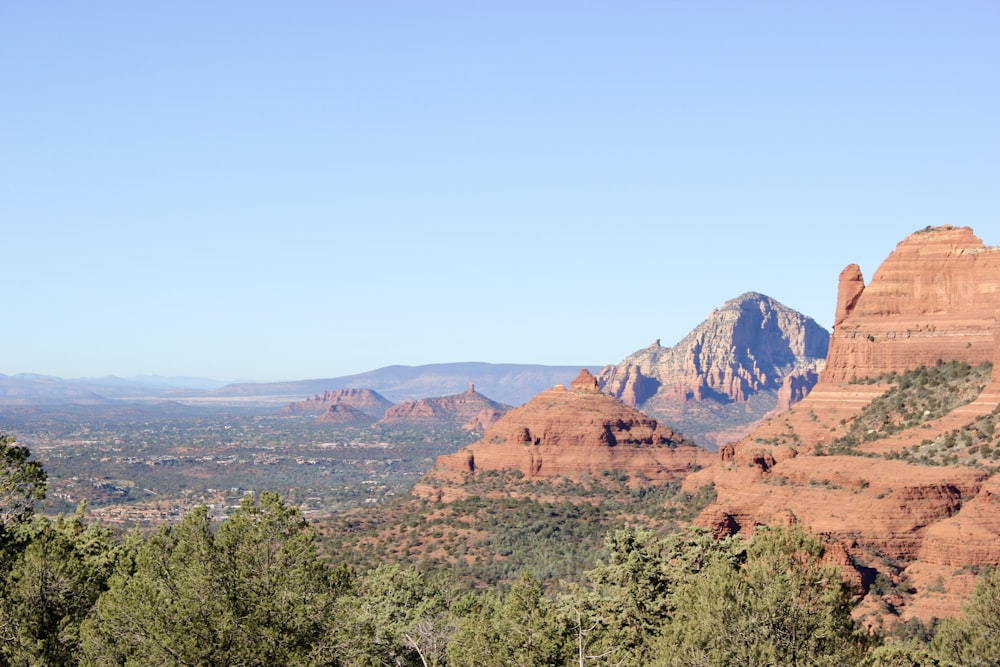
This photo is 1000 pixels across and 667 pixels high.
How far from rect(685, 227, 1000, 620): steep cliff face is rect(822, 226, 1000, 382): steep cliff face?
0.11m

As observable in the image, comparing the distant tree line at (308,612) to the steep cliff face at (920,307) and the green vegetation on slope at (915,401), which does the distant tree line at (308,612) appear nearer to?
the green vegetation on slope at (915,401)

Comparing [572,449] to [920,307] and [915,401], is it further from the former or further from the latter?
[915,401]

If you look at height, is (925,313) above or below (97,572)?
above

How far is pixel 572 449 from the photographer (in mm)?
142750

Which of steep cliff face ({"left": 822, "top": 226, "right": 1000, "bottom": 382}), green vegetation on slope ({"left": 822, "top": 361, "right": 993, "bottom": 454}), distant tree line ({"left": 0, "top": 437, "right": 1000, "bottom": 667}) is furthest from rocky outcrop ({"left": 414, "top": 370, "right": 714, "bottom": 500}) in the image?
distant tree line ({"left": 0, "top": 437, "right": 1000, "bottom": 667})

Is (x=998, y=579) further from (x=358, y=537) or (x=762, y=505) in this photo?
(x=358, y=537)

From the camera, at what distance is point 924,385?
100 metres

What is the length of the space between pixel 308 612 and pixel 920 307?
83016 mm

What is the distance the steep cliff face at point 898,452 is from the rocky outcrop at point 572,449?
25.6m

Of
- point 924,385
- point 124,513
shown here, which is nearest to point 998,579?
point 924,385

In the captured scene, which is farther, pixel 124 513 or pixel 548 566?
pixel 124 513

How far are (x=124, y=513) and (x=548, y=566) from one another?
101087mm

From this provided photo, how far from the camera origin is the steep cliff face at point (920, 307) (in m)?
100

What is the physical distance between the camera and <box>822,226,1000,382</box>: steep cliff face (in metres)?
100
